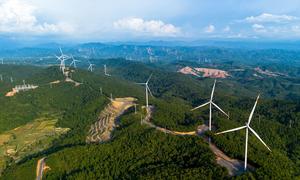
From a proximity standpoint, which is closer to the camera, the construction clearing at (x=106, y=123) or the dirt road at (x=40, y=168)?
the dirt road at (x=40, y=168)

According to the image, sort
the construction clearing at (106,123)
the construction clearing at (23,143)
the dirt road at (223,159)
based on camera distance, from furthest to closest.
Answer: the construction clearing at (23,143)
the construction clearing at (106,123)
the dirt road at (223,159)

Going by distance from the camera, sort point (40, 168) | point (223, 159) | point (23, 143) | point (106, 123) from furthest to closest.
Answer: point (23, 143) → point (106, 123) → point (40, 168) → point (223, 159)

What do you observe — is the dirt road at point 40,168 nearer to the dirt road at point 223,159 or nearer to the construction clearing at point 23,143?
the construction clearing at point 23,143

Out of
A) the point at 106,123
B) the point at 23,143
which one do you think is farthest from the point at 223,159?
the point at 23,143

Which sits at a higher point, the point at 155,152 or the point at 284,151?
the point at 155,152

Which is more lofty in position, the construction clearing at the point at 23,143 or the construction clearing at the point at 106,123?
the construction clearing at the point at 106,123

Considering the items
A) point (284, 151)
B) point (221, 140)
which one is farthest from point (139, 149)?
point (284, 151)

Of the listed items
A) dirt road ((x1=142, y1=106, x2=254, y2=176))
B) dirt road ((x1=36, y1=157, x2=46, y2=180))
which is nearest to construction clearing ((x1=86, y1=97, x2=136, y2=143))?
dirt road ((x1=36, y1=157, x2=46, y2=180))

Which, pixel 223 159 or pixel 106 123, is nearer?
pixel 223 159

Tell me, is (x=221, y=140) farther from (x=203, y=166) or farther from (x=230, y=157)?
(x=203, y=166)

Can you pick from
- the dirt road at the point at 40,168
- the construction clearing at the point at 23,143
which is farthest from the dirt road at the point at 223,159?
the construction clearing at the point at 23,143

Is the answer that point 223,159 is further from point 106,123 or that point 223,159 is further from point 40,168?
point 106,123
